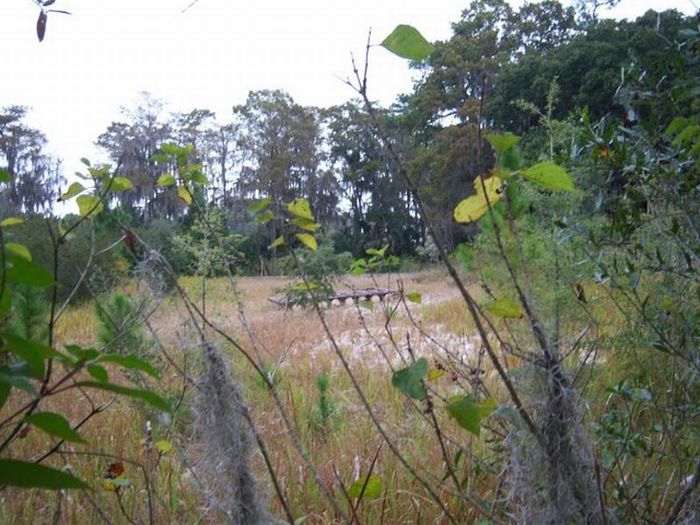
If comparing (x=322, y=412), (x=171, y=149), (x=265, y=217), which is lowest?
(x=322, y=412)

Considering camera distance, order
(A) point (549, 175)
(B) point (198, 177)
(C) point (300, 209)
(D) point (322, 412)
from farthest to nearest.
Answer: (D) point (322, 412) < (B) point (198, 177) < (C) point (300, 209) < (A) point (549, 175)

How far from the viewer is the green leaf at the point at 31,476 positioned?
31cm

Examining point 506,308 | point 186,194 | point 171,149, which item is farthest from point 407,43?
point 186,194

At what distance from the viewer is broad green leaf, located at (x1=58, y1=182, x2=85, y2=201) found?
922mm

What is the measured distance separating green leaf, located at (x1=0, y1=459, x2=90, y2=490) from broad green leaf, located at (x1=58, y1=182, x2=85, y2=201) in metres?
0.68

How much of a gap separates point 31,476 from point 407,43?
451 millimetres

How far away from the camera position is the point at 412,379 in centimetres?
63

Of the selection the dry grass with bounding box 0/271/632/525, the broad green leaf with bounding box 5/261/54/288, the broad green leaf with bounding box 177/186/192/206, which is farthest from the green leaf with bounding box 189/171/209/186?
the broad green leaf with bounding box 5/261/54/288

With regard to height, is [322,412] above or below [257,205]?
below

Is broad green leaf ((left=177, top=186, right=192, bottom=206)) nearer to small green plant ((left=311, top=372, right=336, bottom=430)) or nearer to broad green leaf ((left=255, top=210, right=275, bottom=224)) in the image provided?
broad green leaf ((left=255, top=210, right=275, bottom=224))

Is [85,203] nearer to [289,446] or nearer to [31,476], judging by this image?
[31,476]

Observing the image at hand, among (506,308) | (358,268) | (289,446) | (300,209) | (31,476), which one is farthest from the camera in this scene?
(289,446)

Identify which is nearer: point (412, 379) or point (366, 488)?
point (412, 379)

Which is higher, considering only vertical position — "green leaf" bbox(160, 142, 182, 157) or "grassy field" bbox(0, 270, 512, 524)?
"green leaf" bbox(160, 142, 182, 157)
